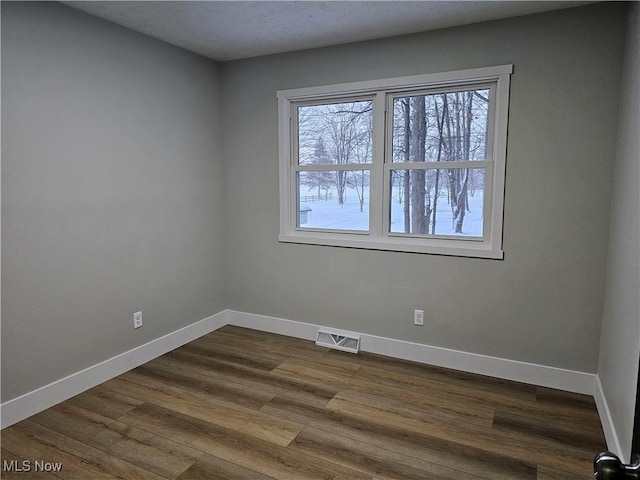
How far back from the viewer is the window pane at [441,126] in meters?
3.10

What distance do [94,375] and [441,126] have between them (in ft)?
10.3

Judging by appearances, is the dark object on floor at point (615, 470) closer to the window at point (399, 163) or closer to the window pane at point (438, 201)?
the window at point (399, 163)

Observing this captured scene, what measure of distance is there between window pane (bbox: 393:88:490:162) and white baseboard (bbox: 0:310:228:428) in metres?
2.37

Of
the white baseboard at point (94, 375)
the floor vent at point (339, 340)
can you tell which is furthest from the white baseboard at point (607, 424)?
the white baseboard at point (94, 375)

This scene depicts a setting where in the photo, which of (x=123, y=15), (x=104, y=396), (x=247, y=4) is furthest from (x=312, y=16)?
(x=104, y=396)

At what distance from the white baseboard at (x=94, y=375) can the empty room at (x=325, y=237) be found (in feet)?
0.06

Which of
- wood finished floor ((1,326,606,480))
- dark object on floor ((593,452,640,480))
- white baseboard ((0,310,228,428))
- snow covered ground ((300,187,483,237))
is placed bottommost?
wood finished floor ((1,326,606,480))

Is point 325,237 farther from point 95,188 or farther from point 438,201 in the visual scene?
point 95,188

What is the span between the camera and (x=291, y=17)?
2.84 metres

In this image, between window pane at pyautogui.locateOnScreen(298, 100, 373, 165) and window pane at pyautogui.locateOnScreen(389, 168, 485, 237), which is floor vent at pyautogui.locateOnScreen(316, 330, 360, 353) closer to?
window pane at pyautogui.locateOnScreen(389, 168, 485, 237)

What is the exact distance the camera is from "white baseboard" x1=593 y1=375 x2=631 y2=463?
210cm

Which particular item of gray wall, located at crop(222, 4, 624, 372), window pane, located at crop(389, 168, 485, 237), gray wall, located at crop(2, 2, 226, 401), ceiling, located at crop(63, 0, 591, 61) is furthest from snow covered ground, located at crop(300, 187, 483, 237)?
ceiling, located at crop(63, 0, 591, 61)

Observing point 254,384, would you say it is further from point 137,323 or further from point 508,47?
point 508,47

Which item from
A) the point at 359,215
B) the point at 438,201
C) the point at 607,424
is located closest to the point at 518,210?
the point at 438,201
